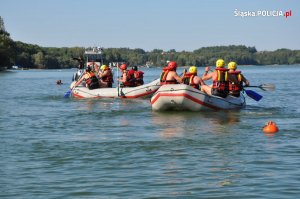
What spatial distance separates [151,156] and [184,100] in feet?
24.2

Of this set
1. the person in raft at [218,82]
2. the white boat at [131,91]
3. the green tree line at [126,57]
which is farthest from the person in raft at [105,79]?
the green tree line at [126,57]

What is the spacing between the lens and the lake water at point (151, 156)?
9.65m

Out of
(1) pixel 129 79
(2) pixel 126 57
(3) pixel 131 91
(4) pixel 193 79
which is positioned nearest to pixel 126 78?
(1) pixel 129 79

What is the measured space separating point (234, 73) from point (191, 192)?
12.5 metres

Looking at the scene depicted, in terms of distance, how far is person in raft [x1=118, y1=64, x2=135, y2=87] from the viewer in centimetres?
2747

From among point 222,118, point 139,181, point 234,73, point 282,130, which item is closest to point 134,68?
point 234,73

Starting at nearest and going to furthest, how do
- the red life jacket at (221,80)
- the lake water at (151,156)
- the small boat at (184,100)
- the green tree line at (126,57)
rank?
the lake water at (151,156) → the small boat at (184,100) → the red life jacket at (221,80) → the green tree line at (126,57)

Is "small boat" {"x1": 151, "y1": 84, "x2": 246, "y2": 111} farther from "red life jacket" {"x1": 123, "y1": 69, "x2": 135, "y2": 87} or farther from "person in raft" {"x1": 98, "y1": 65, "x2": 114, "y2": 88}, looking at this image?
"person in raft" {"x1": 98, "y1": 65, "x2": 114, "y2": 88}

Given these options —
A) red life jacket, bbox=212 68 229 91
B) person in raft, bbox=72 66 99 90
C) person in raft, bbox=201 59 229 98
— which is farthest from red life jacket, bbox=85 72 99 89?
red life jacket, bbox=212 68 229 91

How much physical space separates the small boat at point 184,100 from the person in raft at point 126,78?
7015 millimetres

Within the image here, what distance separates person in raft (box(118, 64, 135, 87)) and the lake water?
24.4ft

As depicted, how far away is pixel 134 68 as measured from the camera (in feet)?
92.6

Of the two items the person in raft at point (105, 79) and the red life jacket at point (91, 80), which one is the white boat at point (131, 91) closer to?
Answer: the red life jacket at point (91, 80)

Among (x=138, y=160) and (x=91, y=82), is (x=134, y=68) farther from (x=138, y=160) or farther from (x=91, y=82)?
(x=138, y=160)
